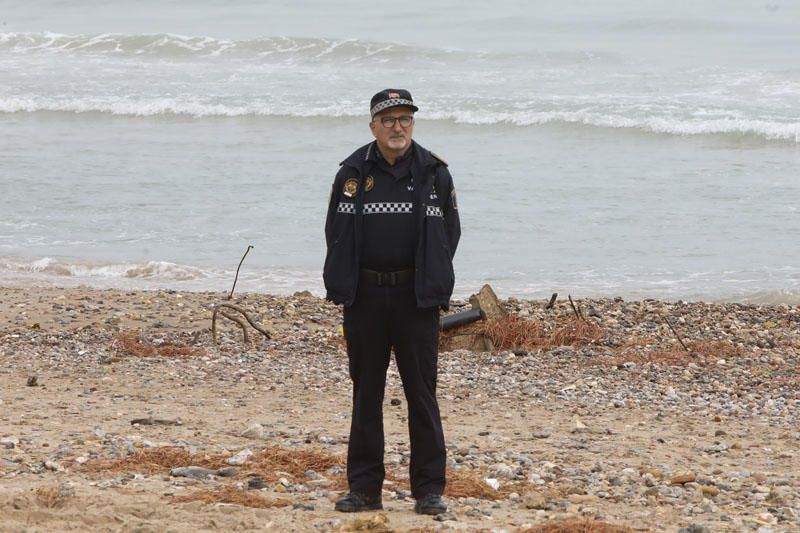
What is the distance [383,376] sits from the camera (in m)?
6.01

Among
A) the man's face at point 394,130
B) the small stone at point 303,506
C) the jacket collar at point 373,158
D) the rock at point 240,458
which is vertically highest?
the man's face at point 394,130

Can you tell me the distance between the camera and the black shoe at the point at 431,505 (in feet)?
19.4

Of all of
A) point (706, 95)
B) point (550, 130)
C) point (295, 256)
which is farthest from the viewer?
point (706, 95)

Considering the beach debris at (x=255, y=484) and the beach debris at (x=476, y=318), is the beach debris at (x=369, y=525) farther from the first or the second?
the beach debris at (x=476, y=318)

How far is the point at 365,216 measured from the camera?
5.75m

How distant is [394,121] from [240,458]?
2.13 metres

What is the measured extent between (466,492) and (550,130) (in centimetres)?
2118

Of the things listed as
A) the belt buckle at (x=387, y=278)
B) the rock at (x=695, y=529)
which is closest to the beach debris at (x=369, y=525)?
the belt buckle at (x=387, y=278)

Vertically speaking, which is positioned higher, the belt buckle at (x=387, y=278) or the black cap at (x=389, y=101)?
the black cap at (x=389, y=101)

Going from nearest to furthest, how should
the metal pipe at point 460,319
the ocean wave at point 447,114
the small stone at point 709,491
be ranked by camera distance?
the small stone at point 709,491 → the metal pipe at point 460,319 → the ocean wave at point 447,114

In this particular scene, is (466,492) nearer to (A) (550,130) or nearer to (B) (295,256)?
(B) (295,256)

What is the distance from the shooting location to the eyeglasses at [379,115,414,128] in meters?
5.74

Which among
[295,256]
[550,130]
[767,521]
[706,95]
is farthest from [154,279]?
[706,95]

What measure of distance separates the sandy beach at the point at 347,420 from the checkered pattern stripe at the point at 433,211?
136cm
